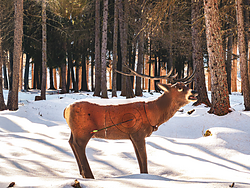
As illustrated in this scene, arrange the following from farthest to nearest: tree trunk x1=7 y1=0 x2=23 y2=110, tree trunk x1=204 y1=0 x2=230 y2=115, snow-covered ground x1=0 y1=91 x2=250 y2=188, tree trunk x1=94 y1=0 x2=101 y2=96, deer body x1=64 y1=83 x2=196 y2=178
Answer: tree trunk x1=94 y1=0 x2=101 y2=96, tree trunk x1=7 y1=0 x2=23 y2=110, tree trunk x1=204 y1=0 x2=230 y2=115, deer body x1=64 y1=83 x2=196 y2=178, snow-covered ground x1=0 y1=91 x2=250 y2=188

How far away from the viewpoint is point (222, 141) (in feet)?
20.9

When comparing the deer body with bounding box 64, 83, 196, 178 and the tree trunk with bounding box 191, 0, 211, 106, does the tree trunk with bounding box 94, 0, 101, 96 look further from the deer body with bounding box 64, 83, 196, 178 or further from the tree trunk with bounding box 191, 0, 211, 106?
the deer body with bounding box 64, 83, 196, 178

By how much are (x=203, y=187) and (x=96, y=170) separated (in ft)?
7.01

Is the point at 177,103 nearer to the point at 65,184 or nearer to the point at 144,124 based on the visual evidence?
the point at 144,124

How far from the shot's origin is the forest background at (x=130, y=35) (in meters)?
8.39

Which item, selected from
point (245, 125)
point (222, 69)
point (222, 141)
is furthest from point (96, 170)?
point (222, 69)

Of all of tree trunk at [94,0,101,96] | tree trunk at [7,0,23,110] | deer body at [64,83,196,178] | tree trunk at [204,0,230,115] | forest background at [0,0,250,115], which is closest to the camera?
deer body at [64,83,196,178]

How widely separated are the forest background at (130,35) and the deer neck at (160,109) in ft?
2.15

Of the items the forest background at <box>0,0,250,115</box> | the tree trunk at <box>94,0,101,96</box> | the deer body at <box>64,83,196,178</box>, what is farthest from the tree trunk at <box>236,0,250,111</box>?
the tree trunk at <box>94,0,101,96</box>

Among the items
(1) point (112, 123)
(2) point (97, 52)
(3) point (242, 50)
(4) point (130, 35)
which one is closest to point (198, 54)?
(3) point (242, 50)

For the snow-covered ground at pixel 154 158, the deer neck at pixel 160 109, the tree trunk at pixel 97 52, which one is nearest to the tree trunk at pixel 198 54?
the snow-covered ground at pixel 154 158

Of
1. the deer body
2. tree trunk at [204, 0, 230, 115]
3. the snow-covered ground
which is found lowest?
the snow-covered ground

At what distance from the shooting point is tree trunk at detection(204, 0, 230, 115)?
818cm

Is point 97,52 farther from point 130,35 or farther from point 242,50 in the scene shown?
point 242,50
